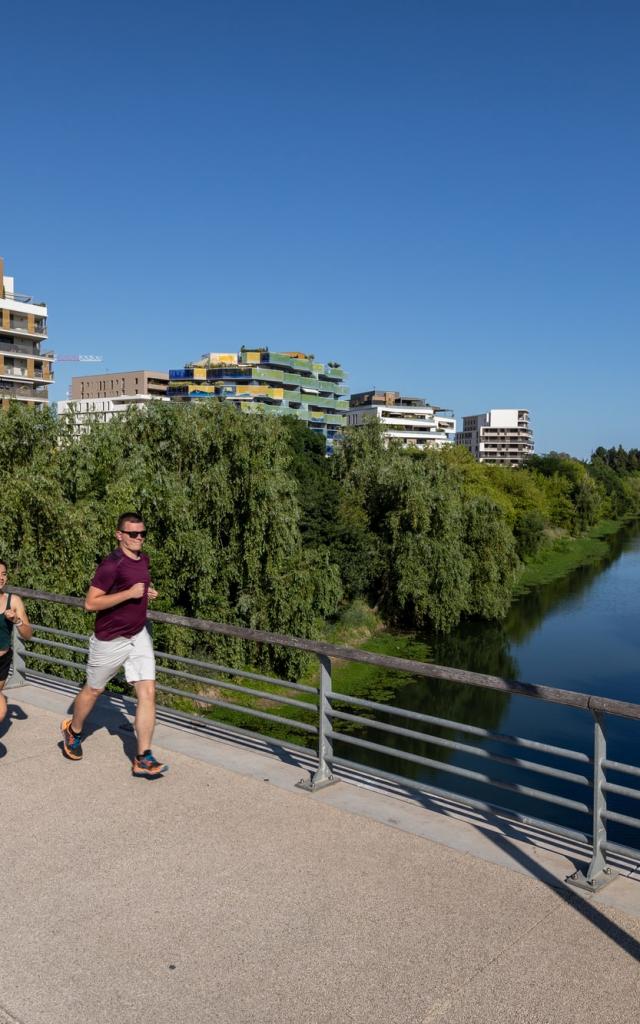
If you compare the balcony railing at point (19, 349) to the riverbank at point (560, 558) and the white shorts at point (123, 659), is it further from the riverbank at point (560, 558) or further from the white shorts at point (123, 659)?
the white shorts at point (123, 659)

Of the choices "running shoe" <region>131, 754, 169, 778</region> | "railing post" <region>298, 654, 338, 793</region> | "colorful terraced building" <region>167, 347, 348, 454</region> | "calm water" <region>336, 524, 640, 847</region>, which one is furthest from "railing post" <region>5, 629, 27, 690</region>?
"colorful terraced building" <region>167, 347, 348, 454</region>

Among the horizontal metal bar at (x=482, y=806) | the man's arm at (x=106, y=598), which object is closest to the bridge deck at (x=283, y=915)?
the horizontal metal bar at (x=482, y=806)

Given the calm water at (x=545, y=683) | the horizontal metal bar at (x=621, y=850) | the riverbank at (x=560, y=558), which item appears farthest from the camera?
the riverbank at (x=560, y=558)

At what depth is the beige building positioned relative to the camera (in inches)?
5399

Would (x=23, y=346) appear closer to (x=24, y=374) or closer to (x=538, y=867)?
(x=24, y=374)

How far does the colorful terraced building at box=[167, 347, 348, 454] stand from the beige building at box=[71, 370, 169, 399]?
197 inches

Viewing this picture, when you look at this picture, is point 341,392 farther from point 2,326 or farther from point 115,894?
point 115,894

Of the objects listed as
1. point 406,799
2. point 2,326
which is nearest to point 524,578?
point 2,326

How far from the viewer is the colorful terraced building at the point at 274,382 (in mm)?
122762

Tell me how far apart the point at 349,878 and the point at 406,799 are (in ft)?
3.91

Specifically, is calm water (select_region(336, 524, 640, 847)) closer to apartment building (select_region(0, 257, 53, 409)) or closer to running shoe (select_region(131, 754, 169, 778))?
running shoe (select_region(131, 754, 169, 778))

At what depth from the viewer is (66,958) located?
369cm

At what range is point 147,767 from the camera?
5.80 m

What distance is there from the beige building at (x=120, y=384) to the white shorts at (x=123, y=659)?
435 feet
